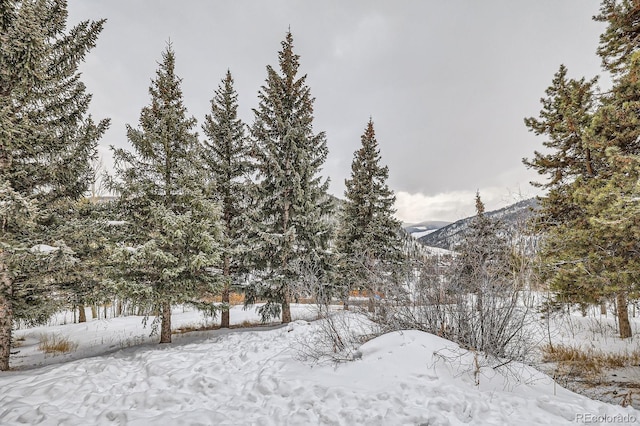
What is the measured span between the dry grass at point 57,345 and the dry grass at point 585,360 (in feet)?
45.7

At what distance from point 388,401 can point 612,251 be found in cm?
642

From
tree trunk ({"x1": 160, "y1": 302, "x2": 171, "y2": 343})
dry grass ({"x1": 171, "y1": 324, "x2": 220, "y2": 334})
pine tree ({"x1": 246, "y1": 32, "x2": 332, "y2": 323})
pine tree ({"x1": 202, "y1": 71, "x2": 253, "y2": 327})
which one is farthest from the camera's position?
pine tree ({"x1": 202, "y1": 71, "x2": 253, "y2": 327})

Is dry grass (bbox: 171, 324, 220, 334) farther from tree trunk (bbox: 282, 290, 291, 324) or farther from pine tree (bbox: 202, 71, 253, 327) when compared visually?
tree trunk (bbox: 282, 290, 291, 324)

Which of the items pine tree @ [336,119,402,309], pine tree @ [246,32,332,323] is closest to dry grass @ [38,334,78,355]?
pine tree @ [246,32,332,323]

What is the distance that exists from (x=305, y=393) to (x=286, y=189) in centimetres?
764

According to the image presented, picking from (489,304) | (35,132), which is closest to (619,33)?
(489,304)

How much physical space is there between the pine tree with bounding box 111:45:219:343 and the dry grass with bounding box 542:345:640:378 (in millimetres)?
8829

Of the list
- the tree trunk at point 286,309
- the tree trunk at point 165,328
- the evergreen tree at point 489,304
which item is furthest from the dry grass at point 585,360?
the tree trunk at point 165,328

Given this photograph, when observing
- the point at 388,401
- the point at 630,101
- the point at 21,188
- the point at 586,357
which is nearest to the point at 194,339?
the point at 21,188

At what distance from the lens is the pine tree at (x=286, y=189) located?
10102 mm

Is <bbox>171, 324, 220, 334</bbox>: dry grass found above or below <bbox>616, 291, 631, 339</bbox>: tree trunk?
below

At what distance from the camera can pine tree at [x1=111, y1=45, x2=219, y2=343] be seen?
23.4 feet

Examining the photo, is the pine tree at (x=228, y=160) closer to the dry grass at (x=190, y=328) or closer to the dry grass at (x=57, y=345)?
the dry grass at (x=190, y=328)

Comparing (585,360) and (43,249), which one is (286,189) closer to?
(43,249)
